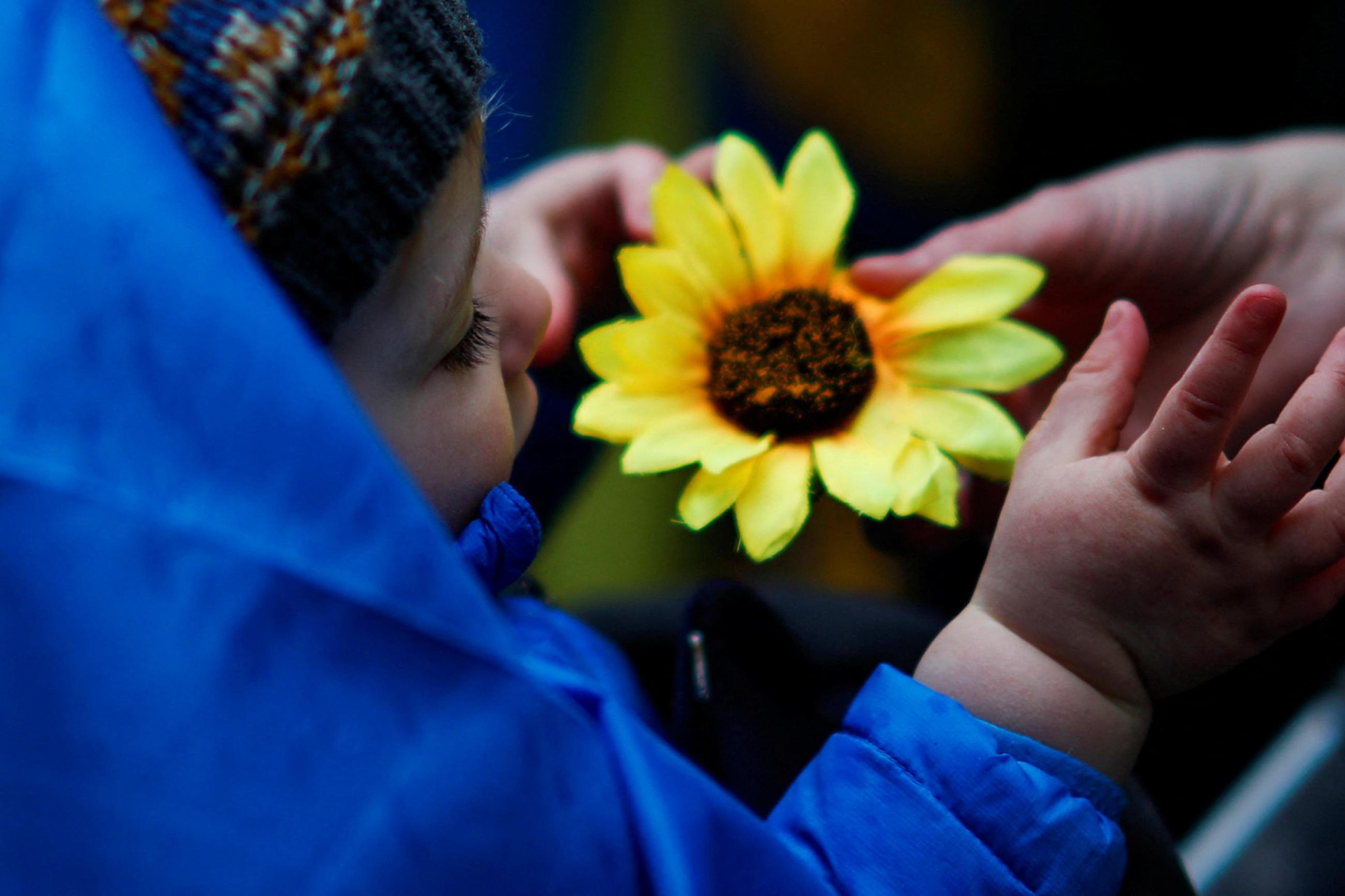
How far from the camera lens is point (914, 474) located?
1.33ft

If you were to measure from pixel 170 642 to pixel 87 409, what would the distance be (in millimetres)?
66

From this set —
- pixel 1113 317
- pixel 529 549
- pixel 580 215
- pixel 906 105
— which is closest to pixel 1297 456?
pixel 1113 317

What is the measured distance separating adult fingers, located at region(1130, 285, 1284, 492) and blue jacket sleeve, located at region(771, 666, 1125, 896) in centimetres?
13

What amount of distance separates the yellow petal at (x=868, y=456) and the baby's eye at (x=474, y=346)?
0.16m

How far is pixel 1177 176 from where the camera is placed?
23.9 inches

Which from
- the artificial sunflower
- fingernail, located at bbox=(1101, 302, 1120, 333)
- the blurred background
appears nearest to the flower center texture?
the artificial sunflower

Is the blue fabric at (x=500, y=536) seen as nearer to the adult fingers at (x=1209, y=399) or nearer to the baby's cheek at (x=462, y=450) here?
the baby's cheek at (x=462, y=450)

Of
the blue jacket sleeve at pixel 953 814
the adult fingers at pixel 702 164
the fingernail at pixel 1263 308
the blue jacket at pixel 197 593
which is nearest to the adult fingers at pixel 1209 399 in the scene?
the fingernail at pixel 1263 308

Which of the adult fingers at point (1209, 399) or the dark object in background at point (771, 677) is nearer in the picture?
the adult fingers at point (1209, 399)

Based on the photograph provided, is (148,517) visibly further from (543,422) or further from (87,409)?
(543,422)

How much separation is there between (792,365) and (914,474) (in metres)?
0.08

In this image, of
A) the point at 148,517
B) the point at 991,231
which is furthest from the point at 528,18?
the point at 148,517

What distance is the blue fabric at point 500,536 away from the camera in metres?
0.43

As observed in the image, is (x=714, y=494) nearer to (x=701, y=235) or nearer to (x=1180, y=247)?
(x=701, y=235)
